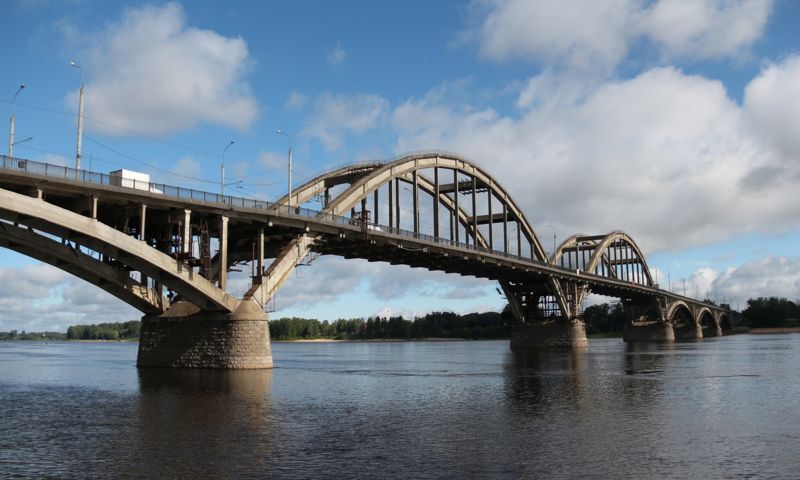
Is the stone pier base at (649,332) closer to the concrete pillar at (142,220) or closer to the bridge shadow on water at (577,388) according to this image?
the bridge shadow on water at (577,388)

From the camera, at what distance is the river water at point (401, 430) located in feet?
60.0

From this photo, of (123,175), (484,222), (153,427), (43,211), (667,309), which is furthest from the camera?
(667,309)

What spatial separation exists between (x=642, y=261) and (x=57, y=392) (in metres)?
153

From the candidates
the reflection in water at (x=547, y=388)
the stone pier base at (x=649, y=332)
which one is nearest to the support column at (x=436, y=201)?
the reflection in water at (x=547, y=388)

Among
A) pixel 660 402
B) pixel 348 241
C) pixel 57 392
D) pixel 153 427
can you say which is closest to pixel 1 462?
pixel 153 427

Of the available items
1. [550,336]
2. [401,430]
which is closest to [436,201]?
[550,336]

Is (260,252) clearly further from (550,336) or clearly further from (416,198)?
(550,336)

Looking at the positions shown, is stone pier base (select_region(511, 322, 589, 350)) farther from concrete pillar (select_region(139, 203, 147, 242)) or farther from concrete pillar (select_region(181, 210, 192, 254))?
concrete pillar (select_region(139, 203, 147, 242))

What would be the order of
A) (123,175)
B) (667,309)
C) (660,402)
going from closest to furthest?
(660,402) → (123,175) → (667,309)

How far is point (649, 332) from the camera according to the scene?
162 metres

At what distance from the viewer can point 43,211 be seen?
3916 centimetres

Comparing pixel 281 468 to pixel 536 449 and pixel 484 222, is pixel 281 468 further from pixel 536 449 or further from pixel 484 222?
pixel 484 222

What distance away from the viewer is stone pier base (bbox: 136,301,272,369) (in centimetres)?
4994

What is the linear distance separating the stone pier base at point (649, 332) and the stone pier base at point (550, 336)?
56788 millimetres
